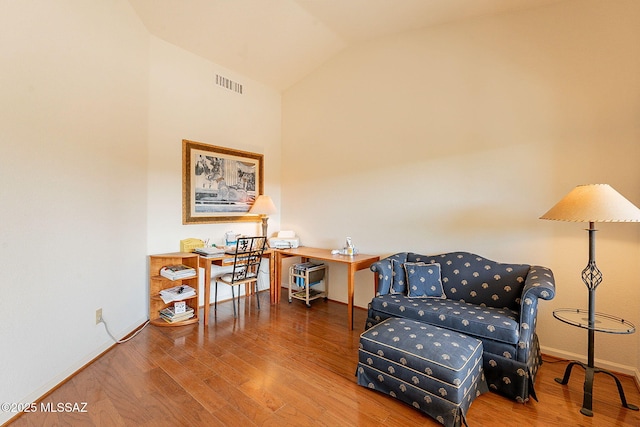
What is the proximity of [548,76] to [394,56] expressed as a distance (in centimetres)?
158

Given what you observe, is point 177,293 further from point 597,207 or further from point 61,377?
point 597,207

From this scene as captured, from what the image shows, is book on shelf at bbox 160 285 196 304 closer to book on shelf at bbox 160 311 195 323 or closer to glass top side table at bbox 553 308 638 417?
book on shelf at bbox 160 311 195 323

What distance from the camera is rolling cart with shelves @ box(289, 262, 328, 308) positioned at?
3701 mm

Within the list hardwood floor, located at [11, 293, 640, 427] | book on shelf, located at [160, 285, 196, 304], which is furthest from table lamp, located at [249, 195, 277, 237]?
hardwood floor, located at [11, 293, 640, 427]

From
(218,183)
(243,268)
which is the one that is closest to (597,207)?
(243,268)

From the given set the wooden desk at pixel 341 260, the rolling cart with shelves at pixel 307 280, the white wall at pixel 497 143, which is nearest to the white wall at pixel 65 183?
the wooden desk at pixel 341 260

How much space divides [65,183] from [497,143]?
3639mm

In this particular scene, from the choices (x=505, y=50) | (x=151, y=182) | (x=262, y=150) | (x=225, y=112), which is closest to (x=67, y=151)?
(x=151, y=182)

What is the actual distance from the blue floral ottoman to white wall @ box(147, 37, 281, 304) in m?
2.55

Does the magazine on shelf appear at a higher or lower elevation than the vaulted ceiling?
lower

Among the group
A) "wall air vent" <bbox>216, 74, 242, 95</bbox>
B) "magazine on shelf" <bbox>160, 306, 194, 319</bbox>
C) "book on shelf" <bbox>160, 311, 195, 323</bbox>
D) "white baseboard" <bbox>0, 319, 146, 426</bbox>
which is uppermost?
"wall air vent" <bbox>216, 74, 242, 95</bbox>

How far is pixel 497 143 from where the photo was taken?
8.95ft

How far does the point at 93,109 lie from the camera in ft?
7.71

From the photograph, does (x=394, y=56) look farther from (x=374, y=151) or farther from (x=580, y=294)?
(x=580, y=294)
